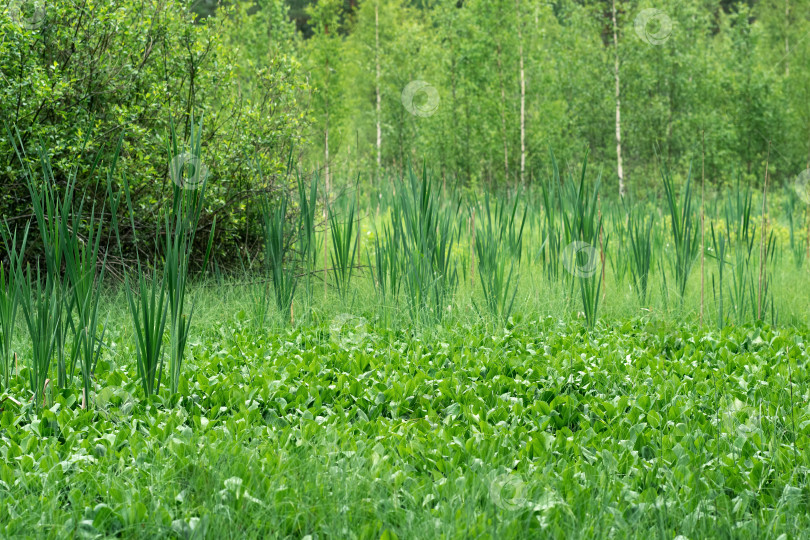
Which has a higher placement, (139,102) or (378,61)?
(378,61)

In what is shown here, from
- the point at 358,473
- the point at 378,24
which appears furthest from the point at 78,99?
the point at 378,24

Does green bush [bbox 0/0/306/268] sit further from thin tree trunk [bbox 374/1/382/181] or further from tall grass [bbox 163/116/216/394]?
thin tree trunk [bbox 374/1/382/181]

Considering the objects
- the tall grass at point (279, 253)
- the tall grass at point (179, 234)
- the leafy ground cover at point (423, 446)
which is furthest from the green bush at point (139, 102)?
the leafy ground cover at point (423, 446)

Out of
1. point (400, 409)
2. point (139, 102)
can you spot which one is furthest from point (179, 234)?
point (139, 102)

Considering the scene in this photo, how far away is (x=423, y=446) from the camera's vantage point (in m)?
2.41

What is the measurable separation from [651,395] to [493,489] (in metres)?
1.34

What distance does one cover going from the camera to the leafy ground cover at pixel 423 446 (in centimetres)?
190

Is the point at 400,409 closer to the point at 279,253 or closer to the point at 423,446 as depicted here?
the point at 423,446

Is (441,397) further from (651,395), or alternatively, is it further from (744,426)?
(744,426)

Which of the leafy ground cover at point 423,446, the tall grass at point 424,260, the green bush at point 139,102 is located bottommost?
the leafy ground cover at point 423,446

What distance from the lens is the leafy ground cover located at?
6.23 ft

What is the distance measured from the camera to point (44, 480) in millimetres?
2055

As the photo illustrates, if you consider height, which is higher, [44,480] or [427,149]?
[427,149]

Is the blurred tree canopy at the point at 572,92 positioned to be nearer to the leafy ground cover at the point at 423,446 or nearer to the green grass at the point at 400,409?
the green grass at the point at 400,409
